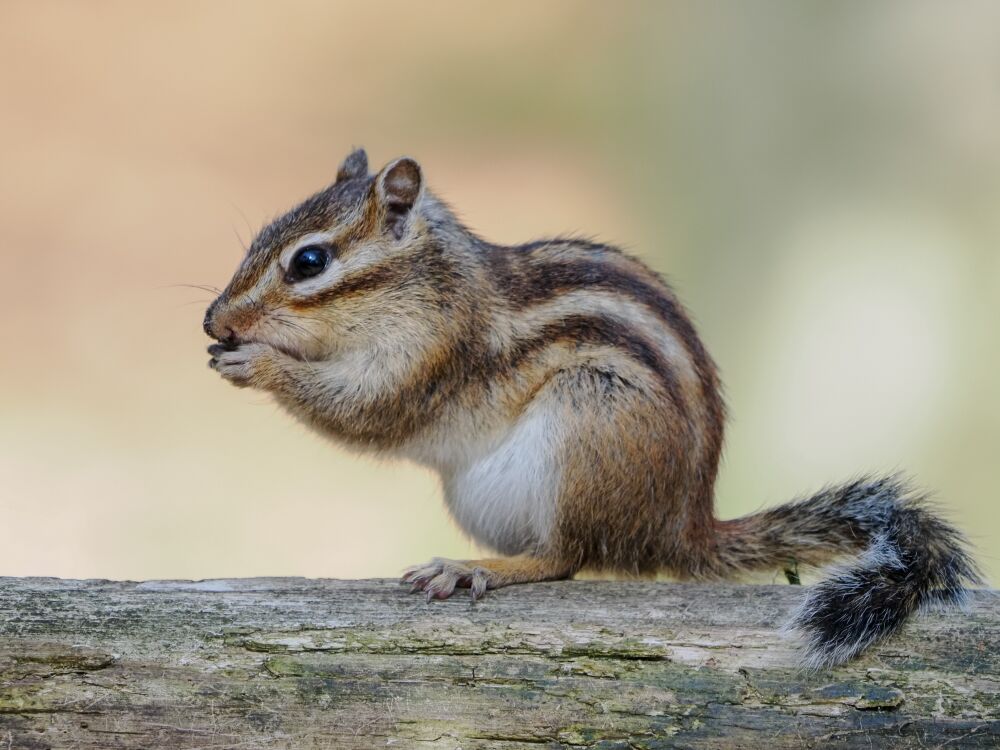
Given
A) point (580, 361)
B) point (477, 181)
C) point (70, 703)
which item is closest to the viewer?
point (70, 703)

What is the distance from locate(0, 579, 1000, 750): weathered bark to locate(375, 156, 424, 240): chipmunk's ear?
1158 mm

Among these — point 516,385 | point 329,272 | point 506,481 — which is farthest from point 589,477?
point 329,272

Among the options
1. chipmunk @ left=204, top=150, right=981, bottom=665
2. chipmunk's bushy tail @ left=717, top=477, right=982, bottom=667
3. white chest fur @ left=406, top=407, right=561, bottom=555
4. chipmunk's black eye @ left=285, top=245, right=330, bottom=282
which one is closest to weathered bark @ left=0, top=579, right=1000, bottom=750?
chipmunk's bushy tail @ left=717, top=477, right=982, bottom=667

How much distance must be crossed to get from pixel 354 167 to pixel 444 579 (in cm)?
152

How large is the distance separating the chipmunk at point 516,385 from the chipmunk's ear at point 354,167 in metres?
0.23

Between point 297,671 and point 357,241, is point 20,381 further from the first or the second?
point 297,671

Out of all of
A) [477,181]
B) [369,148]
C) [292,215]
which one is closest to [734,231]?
[477,181]

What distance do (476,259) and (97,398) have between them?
3301 mm

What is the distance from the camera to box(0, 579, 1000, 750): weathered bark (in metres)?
2.36

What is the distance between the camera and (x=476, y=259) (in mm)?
3357

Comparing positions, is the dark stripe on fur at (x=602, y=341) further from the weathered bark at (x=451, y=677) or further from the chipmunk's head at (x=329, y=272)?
the weathered bark at (x=451, y=677)

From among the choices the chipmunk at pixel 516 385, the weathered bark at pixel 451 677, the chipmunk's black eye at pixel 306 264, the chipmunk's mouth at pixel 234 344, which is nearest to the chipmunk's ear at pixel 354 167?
the chipmunk at pixel 516 385

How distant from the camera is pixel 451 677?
8.04 ft

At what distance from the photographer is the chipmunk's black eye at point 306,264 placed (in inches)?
124
